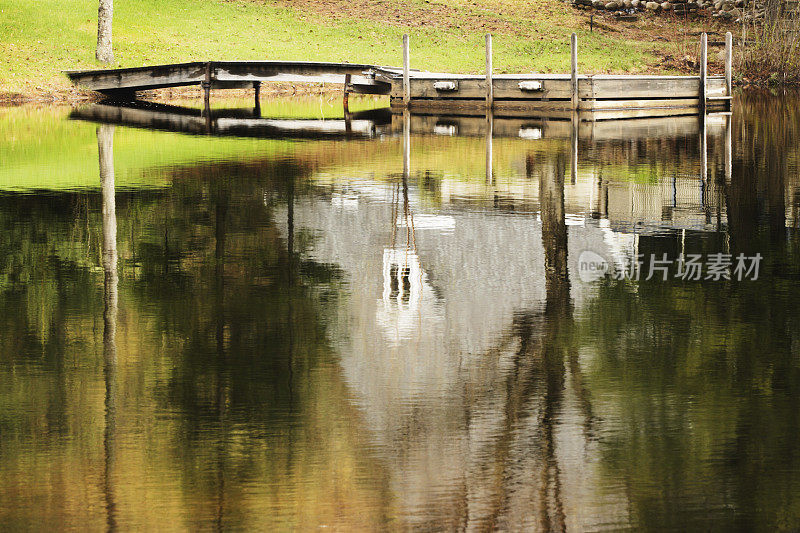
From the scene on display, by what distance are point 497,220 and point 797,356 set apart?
5.51 m

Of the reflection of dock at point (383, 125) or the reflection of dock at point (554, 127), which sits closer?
the reflection of dock at point (554, 127)

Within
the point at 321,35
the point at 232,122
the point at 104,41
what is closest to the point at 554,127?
the point at 232,122

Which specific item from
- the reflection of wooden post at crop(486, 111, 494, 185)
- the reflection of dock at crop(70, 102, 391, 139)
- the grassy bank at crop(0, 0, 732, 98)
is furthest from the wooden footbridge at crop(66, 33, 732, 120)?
the grassy bank at crop(0, 0, 732, 98)

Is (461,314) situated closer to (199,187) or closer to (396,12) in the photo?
(199,187)

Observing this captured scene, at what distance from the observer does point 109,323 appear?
27.3ft

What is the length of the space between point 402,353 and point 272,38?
122ft

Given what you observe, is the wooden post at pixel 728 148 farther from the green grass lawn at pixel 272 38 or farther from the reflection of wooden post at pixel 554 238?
the green grass lawn at pixel 272 38

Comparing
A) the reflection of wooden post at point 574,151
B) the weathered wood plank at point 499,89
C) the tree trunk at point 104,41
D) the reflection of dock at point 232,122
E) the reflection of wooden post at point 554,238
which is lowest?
the reflection of wooden post at point 554,238

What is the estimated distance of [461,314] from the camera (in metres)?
8.43

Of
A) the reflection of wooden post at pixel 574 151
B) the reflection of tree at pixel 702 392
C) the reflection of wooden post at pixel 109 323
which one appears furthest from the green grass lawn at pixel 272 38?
the reflection of tree at pixel 702 392

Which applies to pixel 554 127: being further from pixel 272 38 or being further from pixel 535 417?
pixel 272 38

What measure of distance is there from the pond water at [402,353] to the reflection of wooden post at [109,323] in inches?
1.0

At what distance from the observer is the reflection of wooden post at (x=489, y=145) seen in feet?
54.0

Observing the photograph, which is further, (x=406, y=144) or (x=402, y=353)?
(x=406, y=144)
